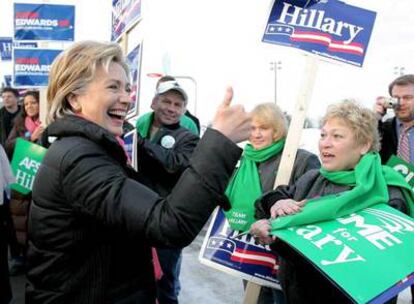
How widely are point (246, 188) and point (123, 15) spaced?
197 centimetres

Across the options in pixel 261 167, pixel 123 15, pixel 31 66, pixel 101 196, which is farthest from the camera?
pixel 31 66

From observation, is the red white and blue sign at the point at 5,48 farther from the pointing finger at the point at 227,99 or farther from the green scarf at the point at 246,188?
the pointing finger at the point at 227,99

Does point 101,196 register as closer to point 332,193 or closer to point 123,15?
point 332,193

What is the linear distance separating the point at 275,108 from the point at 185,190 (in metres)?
2.15

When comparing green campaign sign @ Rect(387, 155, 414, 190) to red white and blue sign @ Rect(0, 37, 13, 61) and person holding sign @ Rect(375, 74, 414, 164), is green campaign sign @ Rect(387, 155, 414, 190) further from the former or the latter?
red white and blue sign @ Rect(0, 37, 13, 61)

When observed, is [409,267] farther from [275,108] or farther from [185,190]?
[275,108]

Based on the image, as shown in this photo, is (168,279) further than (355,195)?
Yes

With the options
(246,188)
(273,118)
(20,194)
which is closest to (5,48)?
(20,194)

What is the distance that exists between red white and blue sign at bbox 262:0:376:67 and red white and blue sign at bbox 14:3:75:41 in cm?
422

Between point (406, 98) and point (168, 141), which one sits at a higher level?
point (406, 98)

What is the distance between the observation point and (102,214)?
1269mm

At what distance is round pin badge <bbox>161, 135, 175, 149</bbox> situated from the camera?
11.1ft

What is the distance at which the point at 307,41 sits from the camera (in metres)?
2.75

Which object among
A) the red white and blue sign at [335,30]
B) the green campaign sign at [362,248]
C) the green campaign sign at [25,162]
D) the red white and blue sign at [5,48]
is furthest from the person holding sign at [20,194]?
the red white and blue sign at [5,48]
